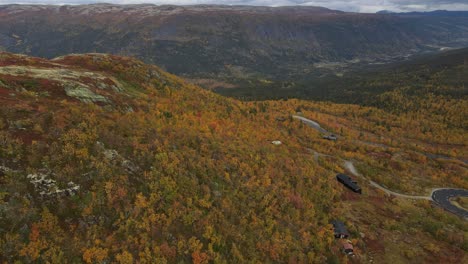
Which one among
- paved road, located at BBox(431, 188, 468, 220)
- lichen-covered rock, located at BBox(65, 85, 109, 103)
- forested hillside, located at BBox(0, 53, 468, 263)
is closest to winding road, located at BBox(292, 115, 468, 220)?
paved road, located at BBox(431, 188, 468, 220)

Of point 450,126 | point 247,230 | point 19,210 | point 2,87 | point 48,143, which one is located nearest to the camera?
point 19,210

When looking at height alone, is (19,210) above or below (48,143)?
below

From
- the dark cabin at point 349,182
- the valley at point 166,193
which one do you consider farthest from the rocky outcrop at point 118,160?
the dark cabin at point 349,182

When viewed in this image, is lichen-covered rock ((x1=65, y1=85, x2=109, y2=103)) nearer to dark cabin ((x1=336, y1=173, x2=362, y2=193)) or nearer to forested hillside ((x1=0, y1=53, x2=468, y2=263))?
forested hillside ((x1=0, y1=53, x2=468, y2=263))

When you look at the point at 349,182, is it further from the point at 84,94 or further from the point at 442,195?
the point at 84,94

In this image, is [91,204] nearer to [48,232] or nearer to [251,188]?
[48,232]

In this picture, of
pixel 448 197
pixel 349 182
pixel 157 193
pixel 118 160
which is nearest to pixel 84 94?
pixel 118 160

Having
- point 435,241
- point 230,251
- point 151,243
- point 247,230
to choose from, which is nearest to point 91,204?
point 151,243
